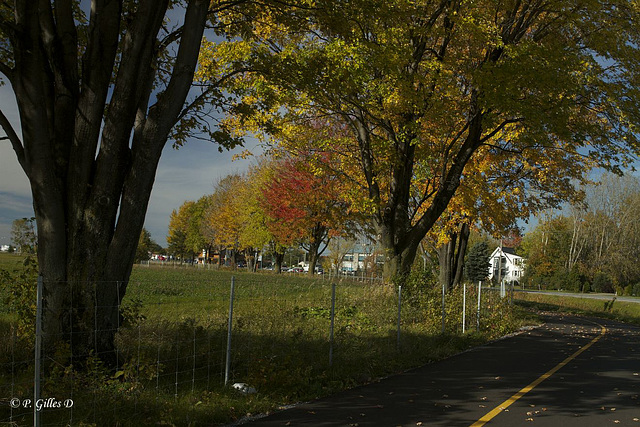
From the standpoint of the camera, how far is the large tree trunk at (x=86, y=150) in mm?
7305

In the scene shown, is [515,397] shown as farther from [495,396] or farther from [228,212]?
[228,212]

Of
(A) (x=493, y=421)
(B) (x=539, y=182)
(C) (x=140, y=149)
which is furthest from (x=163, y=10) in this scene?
(B) (x=539, y=182)

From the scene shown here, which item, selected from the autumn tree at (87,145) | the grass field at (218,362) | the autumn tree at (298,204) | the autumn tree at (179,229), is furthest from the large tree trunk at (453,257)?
the autumn tree at (179,229)

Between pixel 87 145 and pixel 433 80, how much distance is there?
1076cm

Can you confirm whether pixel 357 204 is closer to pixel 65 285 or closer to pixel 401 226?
pixel 401 226

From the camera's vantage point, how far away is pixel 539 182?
26375 millimetres

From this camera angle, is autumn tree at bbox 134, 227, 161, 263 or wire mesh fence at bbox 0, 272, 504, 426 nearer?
wire mesh fence at bbox 0, 272, 504, 426

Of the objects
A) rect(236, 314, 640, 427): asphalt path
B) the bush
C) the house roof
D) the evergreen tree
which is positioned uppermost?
the house roof

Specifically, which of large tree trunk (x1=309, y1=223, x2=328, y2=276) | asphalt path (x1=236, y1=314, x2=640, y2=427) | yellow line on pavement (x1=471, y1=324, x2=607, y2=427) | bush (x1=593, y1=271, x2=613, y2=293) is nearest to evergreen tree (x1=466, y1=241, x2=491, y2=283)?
bush (x1=593, y1=271, x2=613, y2=293)

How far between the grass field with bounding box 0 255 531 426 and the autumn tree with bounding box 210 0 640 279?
4.05 m

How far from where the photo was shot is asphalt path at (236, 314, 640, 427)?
22.6 feet

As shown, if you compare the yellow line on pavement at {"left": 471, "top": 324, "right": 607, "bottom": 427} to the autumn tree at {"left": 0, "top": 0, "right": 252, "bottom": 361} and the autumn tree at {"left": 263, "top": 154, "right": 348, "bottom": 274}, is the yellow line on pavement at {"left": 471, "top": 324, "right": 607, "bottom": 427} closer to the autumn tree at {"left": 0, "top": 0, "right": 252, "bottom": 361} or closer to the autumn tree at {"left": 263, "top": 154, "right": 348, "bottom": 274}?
the autumn tree at {"left": 0, "top": 0, "right": 252, "bottom": 361}

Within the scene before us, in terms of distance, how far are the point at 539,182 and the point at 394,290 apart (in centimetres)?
1384

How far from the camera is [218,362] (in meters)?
8.43
